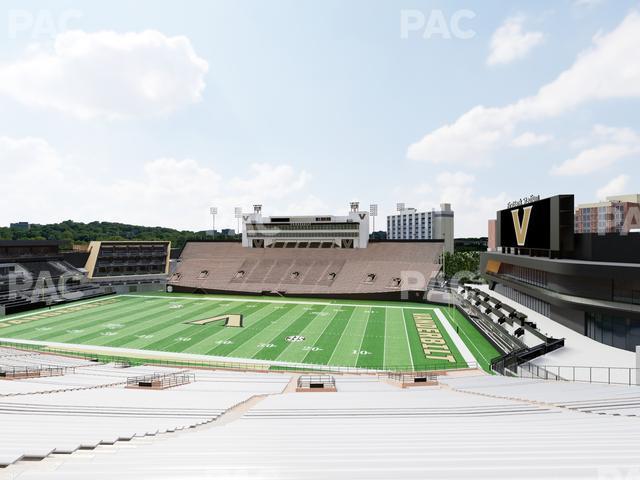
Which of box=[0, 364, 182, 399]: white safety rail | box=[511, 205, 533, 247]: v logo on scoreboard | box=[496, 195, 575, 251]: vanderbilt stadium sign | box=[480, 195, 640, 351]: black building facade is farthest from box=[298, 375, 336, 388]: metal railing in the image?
box=[511, 205, 533, 247]: v logo on scoreboard

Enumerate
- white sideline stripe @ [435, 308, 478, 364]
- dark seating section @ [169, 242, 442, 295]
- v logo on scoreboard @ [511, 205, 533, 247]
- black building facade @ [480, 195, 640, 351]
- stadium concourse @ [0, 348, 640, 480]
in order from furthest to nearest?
dark seating section @ [169, 242, 442, 295]
v logo on scoreboard @ [511, 205, 533, 247]
white sideline stripe @ [435, 308, 478, 364]
black building facade @ [480, 195, 640, 351]
stadium concourse @ [0, 348, 640, 480]

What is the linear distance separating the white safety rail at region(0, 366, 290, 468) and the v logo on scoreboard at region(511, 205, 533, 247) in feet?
92.3

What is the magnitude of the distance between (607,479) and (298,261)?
68.1 m

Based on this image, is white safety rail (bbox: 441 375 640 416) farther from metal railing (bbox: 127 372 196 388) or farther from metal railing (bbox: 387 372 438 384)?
metal railing (bbox: 127 372 196 388)

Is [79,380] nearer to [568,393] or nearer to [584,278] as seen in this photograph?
[568,393]

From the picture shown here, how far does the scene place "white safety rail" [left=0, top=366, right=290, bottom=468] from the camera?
27.1ft

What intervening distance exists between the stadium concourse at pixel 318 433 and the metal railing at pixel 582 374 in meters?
2.97

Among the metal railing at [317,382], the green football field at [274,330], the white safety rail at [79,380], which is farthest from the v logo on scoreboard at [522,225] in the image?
the white safety rail at [79,380]

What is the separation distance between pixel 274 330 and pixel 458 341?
17720 mm

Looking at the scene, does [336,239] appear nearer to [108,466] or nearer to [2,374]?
[2,374]

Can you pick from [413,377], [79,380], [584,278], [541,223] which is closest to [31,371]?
[79,380]

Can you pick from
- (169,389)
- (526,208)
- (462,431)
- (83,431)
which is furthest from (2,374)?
(526,208)

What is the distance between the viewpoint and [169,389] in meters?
21.4

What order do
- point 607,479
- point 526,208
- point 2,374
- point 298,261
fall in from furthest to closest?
point 298,261 → point 526,208 → point 2,374 → point 607,479
